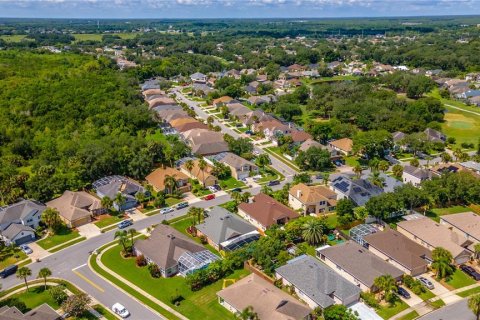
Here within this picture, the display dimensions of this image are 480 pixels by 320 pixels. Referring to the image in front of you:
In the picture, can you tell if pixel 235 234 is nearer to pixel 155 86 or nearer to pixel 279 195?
pixel 279 195

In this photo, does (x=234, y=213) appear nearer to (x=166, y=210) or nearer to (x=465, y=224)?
(x=166, y=210)

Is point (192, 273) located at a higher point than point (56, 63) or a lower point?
lower

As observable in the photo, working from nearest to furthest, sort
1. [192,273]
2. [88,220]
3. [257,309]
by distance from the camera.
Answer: [257,309], [192,273], [88,220]

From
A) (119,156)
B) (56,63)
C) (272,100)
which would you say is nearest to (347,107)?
(272,100)

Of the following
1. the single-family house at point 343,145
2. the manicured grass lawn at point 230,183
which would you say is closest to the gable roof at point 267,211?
the manicured grass lawn at point 230,183

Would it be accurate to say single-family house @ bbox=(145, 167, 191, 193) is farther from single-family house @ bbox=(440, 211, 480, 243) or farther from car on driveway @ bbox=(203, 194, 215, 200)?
single-family house @ bbox=(440, 211, 480, 243)

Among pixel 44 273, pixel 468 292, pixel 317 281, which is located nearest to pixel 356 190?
pixel 468 292

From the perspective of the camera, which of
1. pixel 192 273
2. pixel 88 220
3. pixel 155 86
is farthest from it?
pixel 155 86

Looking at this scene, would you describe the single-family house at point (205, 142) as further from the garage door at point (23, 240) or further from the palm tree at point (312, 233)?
the garage door at point (23, 240)
